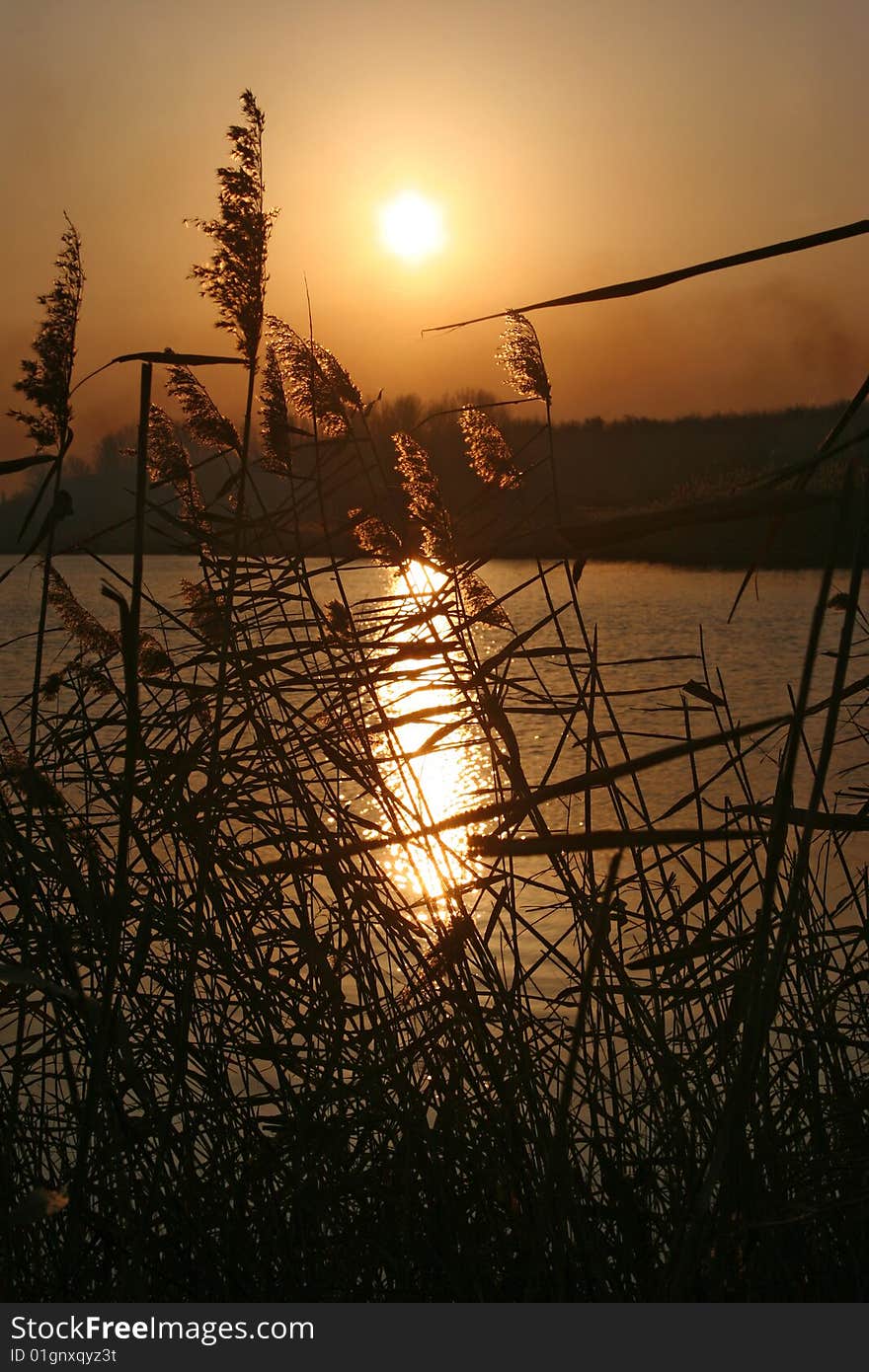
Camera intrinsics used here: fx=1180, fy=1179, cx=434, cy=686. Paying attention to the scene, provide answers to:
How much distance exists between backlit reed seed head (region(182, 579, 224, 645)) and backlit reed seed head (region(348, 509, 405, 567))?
28 centimetres

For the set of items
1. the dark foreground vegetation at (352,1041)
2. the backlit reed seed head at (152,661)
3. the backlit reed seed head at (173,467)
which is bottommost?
the dark foreground vegetation at (352,1041)

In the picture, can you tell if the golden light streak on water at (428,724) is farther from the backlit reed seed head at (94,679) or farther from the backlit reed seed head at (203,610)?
the backlit reed seed head at (94,679)

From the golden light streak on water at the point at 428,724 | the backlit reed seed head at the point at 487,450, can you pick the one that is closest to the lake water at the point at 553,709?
the golden light streak on water at the point at 428,724

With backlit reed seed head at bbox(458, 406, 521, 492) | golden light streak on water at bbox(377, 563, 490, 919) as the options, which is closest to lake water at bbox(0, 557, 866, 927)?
golden light streak on water at bbox(377, 563, 490, 919)

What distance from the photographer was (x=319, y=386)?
7.74ft

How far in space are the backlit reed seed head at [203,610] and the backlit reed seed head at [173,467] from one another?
0.42 ft

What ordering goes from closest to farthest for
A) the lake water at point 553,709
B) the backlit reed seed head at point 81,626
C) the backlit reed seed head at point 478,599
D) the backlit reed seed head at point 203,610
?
the lake water at point 553,709 < the backlit reed seed head at point 203,610 < the backlit reed seed head at point 478,599 < the backlit reed seed head at point 81,626

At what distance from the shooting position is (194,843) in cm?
182

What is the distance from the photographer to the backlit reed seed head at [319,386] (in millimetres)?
2342

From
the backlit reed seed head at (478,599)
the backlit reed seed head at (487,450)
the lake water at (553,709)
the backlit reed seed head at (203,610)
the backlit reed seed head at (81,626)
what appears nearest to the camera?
the lake water at (553,709)

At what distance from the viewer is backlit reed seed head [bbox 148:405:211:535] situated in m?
2.15

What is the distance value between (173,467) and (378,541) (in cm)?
41

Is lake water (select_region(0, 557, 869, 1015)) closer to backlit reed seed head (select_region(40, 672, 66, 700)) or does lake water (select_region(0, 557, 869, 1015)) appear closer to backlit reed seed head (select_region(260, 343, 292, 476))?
backlit reed seed head (select_region(40, 672, 66, 700))
